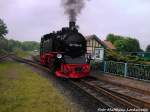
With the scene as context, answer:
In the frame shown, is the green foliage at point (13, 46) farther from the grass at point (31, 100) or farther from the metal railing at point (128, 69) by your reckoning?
the grass at point (31, 100)

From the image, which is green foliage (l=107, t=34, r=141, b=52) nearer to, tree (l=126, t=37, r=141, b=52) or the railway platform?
tree (l=126, t=37, r=141, b=52)

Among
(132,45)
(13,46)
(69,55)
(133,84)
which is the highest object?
(13,46)

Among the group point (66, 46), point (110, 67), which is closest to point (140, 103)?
point (66, 46)

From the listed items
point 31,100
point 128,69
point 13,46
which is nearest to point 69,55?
point 128,69

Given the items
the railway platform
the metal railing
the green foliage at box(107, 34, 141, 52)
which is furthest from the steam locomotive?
the green foliage at box(107, 34, 141, 52)

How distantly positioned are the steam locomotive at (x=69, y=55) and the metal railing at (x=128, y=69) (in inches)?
118

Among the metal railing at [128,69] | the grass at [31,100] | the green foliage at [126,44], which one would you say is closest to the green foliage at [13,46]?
the green foliage at [126,44]

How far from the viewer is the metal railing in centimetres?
1738

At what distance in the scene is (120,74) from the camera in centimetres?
2003

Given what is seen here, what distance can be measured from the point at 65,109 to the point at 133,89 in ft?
17.8

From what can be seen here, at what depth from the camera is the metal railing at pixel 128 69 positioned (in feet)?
57.0

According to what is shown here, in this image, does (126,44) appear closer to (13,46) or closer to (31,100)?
(31,100)

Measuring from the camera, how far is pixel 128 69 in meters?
19.1

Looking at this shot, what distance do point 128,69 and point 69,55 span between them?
14.3 ft
